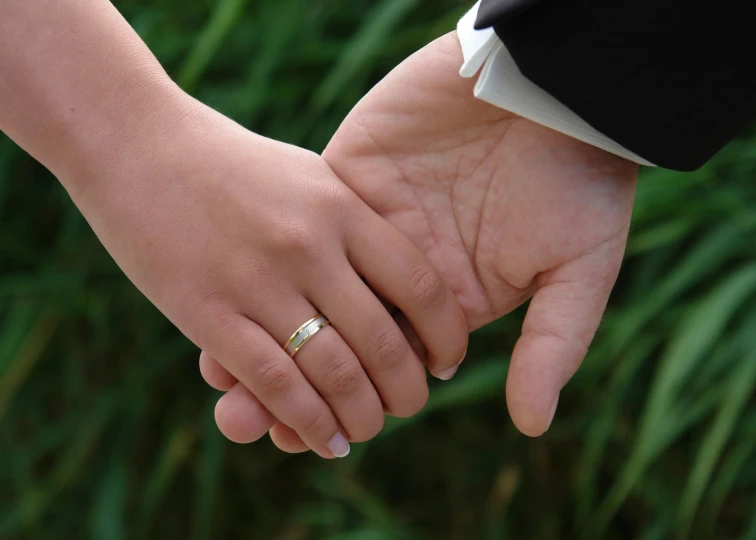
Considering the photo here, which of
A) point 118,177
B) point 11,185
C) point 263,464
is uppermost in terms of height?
point 118,177

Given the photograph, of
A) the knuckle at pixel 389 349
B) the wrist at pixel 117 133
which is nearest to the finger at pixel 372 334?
the knuckle at pixel 389 349

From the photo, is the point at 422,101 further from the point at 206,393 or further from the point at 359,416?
the point at 206,393

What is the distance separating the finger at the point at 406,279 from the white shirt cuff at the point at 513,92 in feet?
0.63

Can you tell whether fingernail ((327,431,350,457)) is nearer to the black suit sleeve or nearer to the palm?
the palm

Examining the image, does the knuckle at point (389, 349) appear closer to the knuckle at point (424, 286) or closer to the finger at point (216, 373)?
the knuckle at point (424, 286)

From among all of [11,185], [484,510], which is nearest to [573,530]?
[484,510]

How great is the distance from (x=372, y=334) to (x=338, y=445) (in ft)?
0.43

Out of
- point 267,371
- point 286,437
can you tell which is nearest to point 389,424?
point 286,437

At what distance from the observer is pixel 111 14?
86 centimetres

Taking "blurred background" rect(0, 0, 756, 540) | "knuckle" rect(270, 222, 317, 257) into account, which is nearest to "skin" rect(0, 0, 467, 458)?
"knuckle" rect(270, 222, 317, 257)

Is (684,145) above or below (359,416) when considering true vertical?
above

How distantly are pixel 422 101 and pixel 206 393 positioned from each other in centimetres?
94

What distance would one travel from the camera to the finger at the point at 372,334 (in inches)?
34.9

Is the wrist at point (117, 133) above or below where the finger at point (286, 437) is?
above
